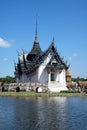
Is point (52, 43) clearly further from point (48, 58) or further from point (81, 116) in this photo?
point (81, 116)

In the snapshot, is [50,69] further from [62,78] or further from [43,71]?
[62,78]

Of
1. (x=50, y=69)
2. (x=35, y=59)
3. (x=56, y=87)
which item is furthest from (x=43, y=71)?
(x=56, y=87)

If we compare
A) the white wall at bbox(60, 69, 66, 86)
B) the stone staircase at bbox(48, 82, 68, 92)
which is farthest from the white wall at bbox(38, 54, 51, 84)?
the white wall at bbox(60, 69, 66, 86)

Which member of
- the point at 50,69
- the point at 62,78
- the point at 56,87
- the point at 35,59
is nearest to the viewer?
the point at 56,87

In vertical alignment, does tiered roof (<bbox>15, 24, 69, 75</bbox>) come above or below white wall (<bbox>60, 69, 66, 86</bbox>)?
above

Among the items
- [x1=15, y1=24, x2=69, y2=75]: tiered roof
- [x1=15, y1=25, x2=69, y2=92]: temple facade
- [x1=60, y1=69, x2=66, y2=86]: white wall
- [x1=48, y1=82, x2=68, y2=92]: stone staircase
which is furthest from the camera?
[x1=60, y1=69, x2=66, y2=86]: white wall

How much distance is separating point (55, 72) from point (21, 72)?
9.17 meters

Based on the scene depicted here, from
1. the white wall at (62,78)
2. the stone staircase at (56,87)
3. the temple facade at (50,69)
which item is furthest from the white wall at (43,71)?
the white wall at (62,78)

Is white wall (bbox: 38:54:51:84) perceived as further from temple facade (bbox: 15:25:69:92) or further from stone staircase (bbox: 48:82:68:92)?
stone staircase (bbox: 48:82:68:92)

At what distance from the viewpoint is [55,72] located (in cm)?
5981

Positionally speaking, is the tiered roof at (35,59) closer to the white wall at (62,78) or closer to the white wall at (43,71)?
the white wall at (43,71)

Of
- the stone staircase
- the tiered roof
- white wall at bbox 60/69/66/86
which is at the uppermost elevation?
the tiered roof

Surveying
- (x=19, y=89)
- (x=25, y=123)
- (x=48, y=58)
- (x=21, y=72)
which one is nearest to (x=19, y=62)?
(x=21, y=72)

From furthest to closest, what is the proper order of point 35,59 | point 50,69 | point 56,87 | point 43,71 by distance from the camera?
1. point 35,59
2. point 43,71
3. point 50,69
4. point 56,87
